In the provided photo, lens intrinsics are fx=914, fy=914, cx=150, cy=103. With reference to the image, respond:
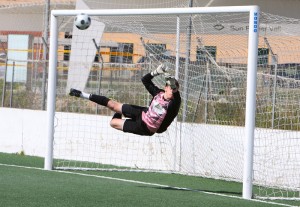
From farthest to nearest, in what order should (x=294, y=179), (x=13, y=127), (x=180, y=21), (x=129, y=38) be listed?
(x=129, y=38), (x=13, y=127), (x=180, y=21), (x=294, y=179)

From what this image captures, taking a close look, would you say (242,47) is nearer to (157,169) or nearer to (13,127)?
(157,169)

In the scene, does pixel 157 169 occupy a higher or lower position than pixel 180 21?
lower

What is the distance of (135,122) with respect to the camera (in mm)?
14016

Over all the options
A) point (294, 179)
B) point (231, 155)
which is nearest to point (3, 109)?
point (231, 155)

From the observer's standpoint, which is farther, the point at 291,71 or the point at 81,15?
the point at 291,71

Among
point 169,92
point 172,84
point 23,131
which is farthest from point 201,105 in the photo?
point 23,131

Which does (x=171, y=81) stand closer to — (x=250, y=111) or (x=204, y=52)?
(x=250, y=111)

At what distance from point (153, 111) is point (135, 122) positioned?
1.51ft

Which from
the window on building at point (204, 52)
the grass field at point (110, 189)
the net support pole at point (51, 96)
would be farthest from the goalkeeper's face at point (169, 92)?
the window on building at point (204, 52)

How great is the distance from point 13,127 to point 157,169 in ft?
12.9

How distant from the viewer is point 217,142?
623 inches

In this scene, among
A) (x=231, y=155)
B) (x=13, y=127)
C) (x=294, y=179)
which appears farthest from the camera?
(x=13, y=127)

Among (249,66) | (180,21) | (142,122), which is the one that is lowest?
(142,122)

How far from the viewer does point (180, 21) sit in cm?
1661
